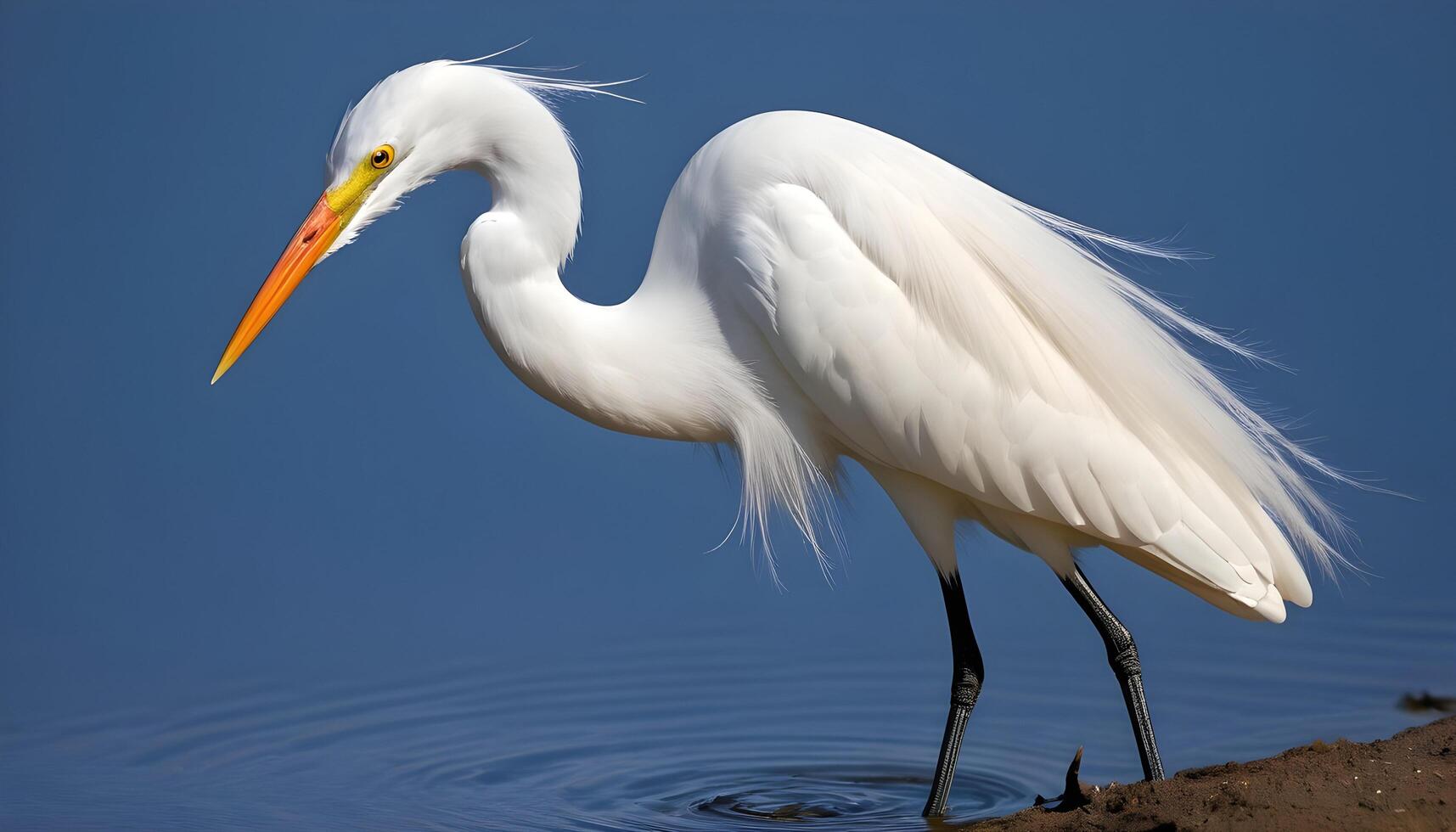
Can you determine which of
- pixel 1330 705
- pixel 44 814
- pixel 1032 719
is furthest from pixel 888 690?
pixel 44 814

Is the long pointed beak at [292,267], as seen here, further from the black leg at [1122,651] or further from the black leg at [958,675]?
the black leg at [1122,651]

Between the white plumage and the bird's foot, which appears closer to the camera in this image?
the bird's foot

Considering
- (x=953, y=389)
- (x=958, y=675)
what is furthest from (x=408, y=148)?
(x=958, y=675)

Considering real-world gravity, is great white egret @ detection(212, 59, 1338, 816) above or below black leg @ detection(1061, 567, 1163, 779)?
above

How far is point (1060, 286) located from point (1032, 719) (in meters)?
1.62

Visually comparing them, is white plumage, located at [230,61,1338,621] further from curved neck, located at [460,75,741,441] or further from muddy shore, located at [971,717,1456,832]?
muddy shore, located at [971,717,1456,832]

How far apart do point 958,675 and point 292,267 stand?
1900mm

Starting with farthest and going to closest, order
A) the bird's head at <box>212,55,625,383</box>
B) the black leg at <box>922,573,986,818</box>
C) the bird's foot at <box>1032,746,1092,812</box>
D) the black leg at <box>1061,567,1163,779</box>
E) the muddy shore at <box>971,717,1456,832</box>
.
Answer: the black leg at <box>922,573,986,818</box>, the black leg at <box>1061,567,1163,779</box>, the bird's head at <box>212,55,625,383</box>, the bird's foot at <box>1032,746,1092,812</box>, the muddy shore at <box>971,717,1456,832</box>

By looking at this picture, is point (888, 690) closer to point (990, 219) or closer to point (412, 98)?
point (990, 219)

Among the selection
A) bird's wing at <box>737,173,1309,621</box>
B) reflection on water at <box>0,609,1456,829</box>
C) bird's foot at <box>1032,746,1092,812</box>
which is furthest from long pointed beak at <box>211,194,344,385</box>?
bird's foot at <box>1032,746,1092,812</box>

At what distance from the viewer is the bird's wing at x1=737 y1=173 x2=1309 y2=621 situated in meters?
3.56

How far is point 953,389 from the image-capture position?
143 inches

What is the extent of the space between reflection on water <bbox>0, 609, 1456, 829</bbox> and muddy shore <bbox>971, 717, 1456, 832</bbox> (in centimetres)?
66

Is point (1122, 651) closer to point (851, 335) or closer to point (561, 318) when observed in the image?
point (851, 335)
